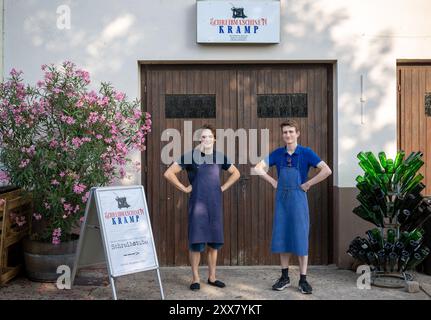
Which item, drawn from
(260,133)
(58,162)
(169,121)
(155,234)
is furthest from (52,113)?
(260,133)

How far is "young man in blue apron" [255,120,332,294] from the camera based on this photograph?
5281mm

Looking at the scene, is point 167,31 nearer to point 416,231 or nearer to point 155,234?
point 155,234

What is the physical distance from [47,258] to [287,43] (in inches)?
149

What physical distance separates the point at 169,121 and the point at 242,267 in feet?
6.77

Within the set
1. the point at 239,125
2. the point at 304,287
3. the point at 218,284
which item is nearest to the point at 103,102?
the point at 239,125

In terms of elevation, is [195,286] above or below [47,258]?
below

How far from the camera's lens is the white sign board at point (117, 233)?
16.1 ft

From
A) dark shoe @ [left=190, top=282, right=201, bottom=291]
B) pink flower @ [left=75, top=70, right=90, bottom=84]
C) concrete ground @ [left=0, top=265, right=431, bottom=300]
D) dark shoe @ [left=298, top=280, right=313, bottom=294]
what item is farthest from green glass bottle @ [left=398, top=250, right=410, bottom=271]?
pink flower @ [left=75, top=70, right=90, bottom=84]

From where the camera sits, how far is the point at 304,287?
5.32 metres


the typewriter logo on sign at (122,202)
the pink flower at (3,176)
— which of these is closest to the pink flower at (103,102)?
the typewriter logo on sign at (122,202)

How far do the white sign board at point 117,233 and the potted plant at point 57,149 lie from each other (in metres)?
0.39

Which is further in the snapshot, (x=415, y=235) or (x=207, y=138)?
(x=415, y=235)

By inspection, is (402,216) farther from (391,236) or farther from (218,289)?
(218,289)

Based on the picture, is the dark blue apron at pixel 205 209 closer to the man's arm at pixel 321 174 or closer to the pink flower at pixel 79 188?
the man's arm at pixel 321 174
